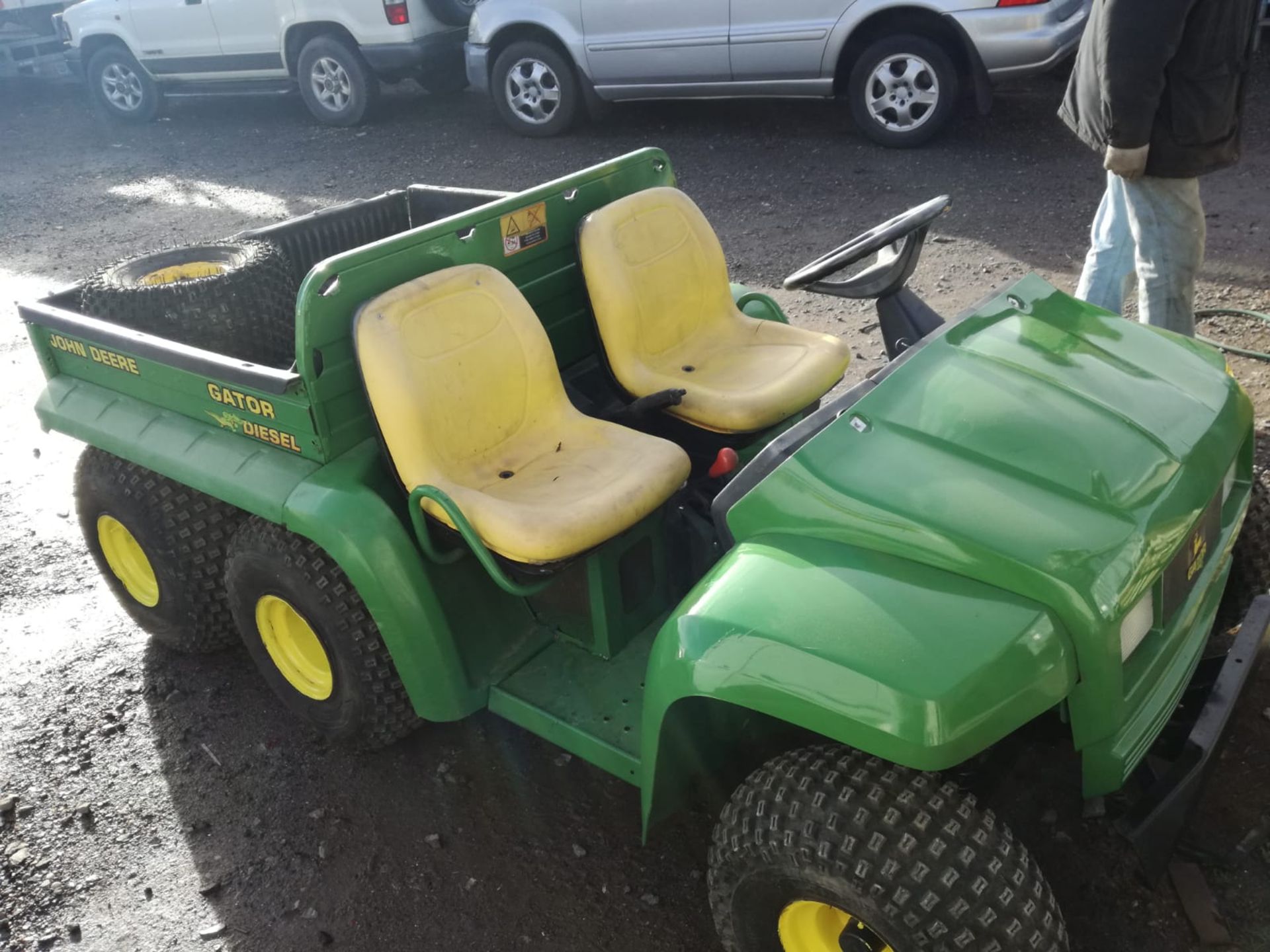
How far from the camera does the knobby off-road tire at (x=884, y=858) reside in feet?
5.91

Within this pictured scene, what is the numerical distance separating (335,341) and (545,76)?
252 inches

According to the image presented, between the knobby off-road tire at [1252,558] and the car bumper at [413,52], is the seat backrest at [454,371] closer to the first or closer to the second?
the knobby off-road tire at [1252,558]

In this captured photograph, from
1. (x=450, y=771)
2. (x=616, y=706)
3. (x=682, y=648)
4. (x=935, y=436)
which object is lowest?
(x=450, y=771)

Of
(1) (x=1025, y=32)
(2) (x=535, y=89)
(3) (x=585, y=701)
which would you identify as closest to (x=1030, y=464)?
(3) (x=585, y=701)

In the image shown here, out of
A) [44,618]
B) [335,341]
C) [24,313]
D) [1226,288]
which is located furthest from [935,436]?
[1226,288]

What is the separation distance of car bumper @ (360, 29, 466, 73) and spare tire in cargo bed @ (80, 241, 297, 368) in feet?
20.1

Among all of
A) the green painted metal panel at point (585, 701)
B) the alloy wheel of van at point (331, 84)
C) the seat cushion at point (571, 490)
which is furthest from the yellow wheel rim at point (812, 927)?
the alloy wheel of van at point (331, 84)

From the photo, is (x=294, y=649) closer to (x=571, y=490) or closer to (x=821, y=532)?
(x=571, y=490)

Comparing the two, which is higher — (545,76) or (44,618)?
(545,76)

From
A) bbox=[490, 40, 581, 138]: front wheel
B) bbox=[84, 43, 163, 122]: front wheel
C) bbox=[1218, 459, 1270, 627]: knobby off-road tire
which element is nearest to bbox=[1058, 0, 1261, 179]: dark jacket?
bbox=[1218, 459, 1270, 627]: knobby off-road tire

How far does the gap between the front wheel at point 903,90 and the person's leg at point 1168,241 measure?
3.63 m

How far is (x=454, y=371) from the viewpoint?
2717mm

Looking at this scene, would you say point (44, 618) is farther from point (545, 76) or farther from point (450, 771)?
point (545, 76)

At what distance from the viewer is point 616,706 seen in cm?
262
